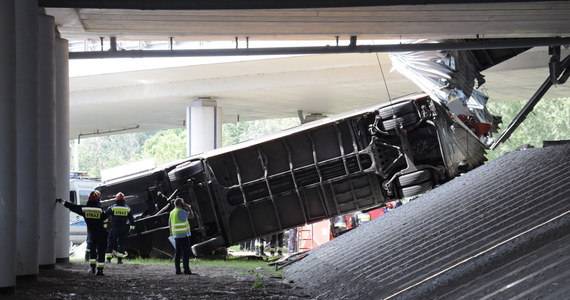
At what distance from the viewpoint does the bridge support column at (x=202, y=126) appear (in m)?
34.9

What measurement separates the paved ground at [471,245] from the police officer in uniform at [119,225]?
14.1 feet

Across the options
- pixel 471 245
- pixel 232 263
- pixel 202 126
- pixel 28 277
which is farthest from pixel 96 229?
pixel 202 126

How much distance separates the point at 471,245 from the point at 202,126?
25.5 metres

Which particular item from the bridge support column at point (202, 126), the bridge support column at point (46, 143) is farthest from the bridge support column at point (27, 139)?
the bridge support column at point (202, 126)

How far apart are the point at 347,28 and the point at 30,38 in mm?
7401

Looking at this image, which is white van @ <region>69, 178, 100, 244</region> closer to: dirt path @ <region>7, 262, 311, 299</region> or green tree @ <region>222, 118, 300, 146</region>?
dirt path @ <region>7, 262, 311, 299</region>

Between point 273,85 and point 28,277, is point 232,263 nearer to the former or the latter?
point 28,277

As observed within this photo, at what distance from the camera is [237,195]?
21328mm

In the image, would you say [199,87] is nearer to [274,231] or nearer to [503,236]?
[274,231]

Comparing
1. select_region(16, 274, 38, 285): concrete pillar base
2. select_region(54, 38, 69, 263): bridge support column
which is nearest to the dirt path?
select_region(16, 274, 38, 285): concrete pillar base

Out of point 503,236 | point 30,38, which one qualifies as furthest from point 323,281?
point 30,38

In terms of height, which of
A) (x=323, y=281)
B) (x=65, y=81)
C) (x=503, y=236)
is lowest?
(x=323, y=281)

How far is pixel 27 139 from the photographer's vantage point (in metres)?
15.1

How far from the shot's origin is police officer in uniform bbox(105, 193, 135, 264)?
2045 centimetres
